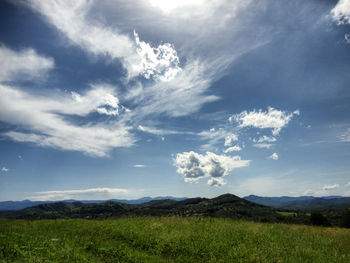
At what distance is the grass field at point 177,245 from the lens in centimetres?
1030

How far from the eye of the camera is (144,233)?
571 inches

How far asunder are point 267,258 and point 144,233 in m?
7.75

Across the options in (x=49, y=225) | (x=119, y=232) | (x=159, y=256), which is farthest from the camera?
(x=49, y=225)

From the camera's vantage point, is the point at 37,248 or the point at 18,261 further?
the point at 37,248

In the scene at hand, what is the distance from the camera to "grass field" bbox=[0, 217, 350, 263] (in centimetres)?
1030

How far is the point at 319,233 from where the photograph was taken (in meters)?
15.4

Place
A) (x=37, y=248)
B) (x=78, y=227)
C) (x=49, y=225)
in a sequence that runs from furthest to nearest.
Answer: (x=49, y=225) < (x=78, y=227) < (x=37, y=248)

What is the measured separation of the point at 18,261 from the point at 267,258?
10860 mm

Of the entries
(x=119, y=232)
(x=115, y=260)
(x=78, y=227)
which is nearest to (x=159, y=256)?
(x=115, y=260)

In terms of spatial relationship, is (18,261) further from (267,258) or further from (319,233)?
(319,233)

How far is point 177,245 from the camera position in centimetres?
1240

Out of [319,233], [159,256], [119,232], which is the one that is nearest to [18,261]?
[159,256]

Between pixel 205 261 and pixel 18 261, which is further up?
pixel 18 261

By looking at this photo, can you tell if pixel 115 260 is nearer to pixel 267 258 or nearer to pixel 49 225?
pixel 267 258
